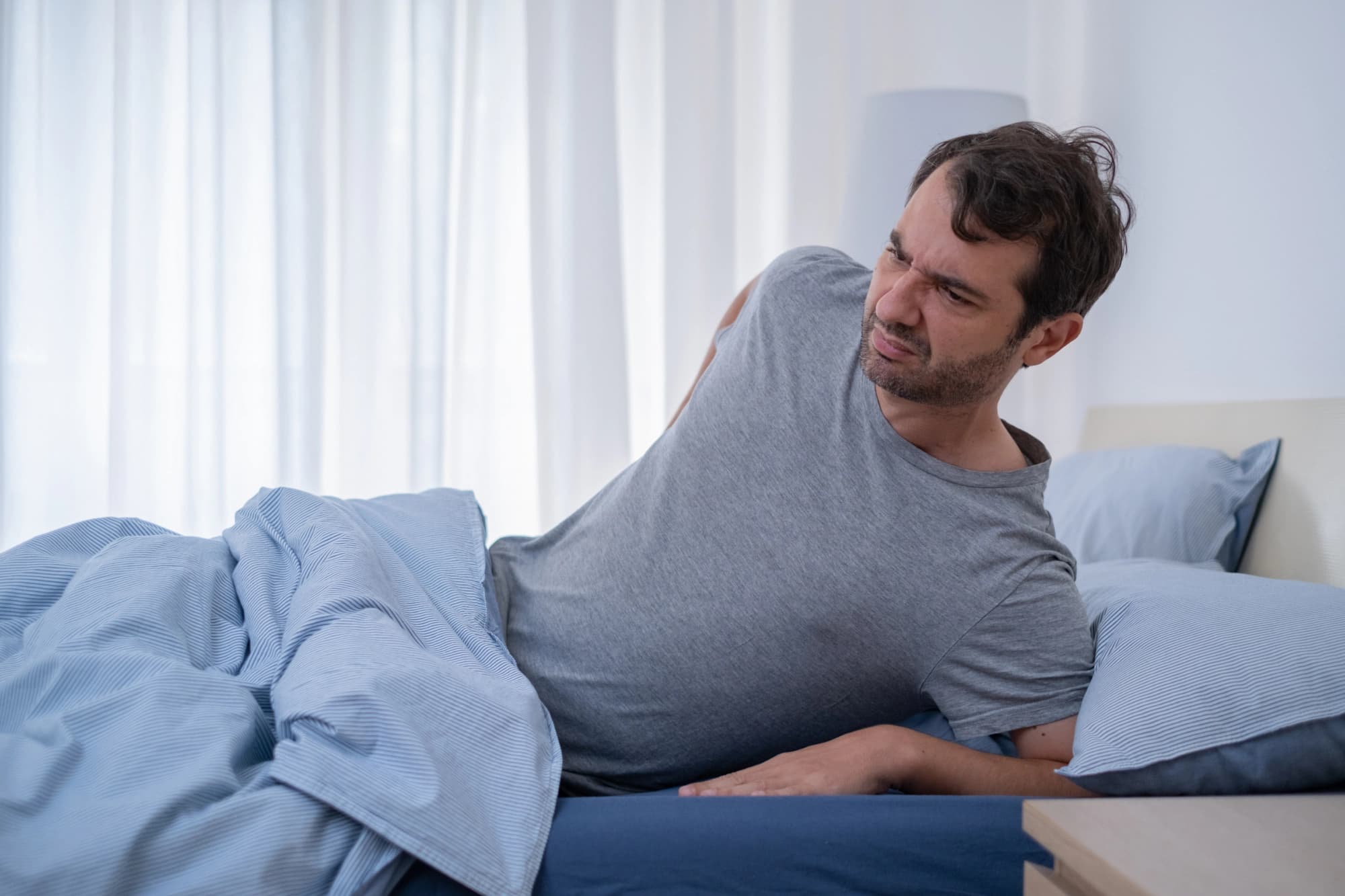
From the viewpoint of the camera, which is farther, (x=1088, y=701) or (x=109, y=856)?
(x=1088, y=701)

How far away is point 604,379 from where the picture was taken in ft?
9.22

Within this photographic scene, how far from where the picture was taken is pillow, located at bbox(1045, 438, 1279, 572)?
1.55m

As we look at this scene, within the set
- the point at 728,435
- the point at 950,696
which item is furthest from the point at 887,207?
the point at 950,696

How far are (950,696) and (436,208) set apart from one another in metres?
2.11

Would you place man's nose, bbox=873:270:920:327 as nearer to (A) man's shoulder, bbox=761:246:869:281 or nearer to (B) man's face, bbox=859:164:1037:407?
(B) man's face, bbox=859:164:1037:407

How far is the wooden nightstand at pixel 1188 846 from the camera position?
0.62m

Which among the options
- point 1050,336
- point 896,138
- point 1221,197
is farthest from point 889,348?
point 896,138

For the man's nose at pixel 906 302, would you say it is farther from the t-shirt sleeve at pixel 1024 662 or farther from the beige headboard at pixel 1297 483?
the beige headboard at pixel 1297 483

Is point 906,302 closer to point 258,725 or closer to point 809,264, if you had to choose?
point 809,264

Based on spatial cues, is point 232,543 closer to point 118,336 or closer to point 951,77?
point 118,336

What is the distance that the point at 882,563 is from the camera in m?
1.08

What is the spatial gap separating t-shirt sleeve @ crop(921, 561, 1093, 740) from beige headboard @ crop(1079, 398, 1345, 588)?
0.54 metres

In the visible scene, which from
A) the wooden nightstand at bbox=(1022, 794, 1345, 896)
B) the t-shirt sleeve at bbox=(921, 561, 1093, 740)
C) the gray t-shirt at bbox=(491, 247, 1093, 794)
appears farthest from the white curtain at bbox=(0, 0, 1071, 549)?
the wooden nightstand at bbox=(1022, 794, 1345, 896)

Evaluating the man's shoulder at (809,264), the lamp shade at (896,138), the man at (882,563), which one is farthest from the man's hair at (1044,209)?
the lamp shade at (896,138)
